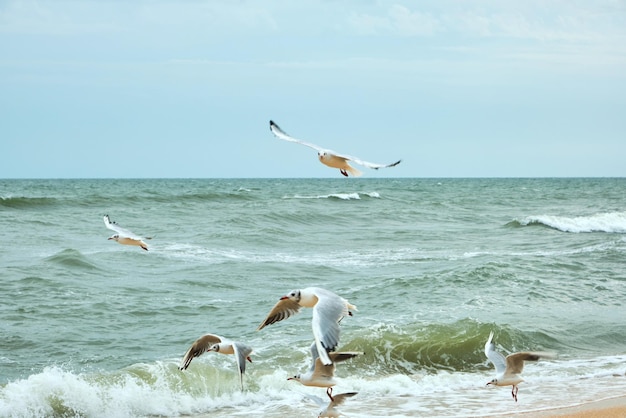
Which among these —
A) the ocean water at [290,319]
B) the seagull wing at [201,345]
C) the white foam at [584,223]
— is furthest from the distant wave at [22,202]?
the seagull wing at [201,345]

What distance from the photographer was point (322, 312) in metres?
5.54

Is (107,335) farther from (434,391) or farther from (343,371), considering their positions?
(434,391)

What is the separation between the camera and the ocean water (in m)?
8.56

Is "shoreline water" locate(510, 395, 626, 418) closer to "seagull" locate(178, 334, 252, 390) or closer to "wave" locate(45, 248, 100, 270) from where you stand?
"seagull" locate(178, 334, 252, 390)

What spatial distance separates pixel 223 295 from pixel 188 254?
502cm

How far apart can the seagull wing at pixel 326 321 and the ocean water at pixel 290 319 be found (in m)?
2.50

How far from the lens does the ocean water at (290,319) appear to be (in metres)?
8.56

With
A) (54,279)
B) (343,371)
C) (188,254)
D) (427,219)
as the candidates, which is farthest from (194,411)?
(427,219)

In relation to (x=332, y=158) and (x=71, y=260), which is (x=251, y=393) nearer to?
(x=332, y=158)

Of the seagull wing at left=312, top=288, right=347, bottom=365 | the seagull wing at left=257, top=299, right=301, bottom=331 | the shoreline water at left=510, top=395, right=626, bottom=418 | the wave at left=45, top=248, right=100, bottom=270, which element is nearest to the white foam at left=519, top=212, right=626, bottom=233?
the wave at left=45, top=248, right=100, bottom=270

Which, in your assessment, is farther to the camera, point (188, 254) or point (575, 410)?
point (188, 254)

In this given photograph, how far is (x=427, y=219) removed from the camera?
101 ft

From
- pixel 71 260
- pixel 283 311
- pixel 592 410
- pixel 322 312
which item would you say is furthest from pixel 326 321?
pixel 71 260

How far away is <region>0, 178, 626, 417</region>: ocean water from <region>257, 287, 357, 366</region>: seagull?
78.2 inches
